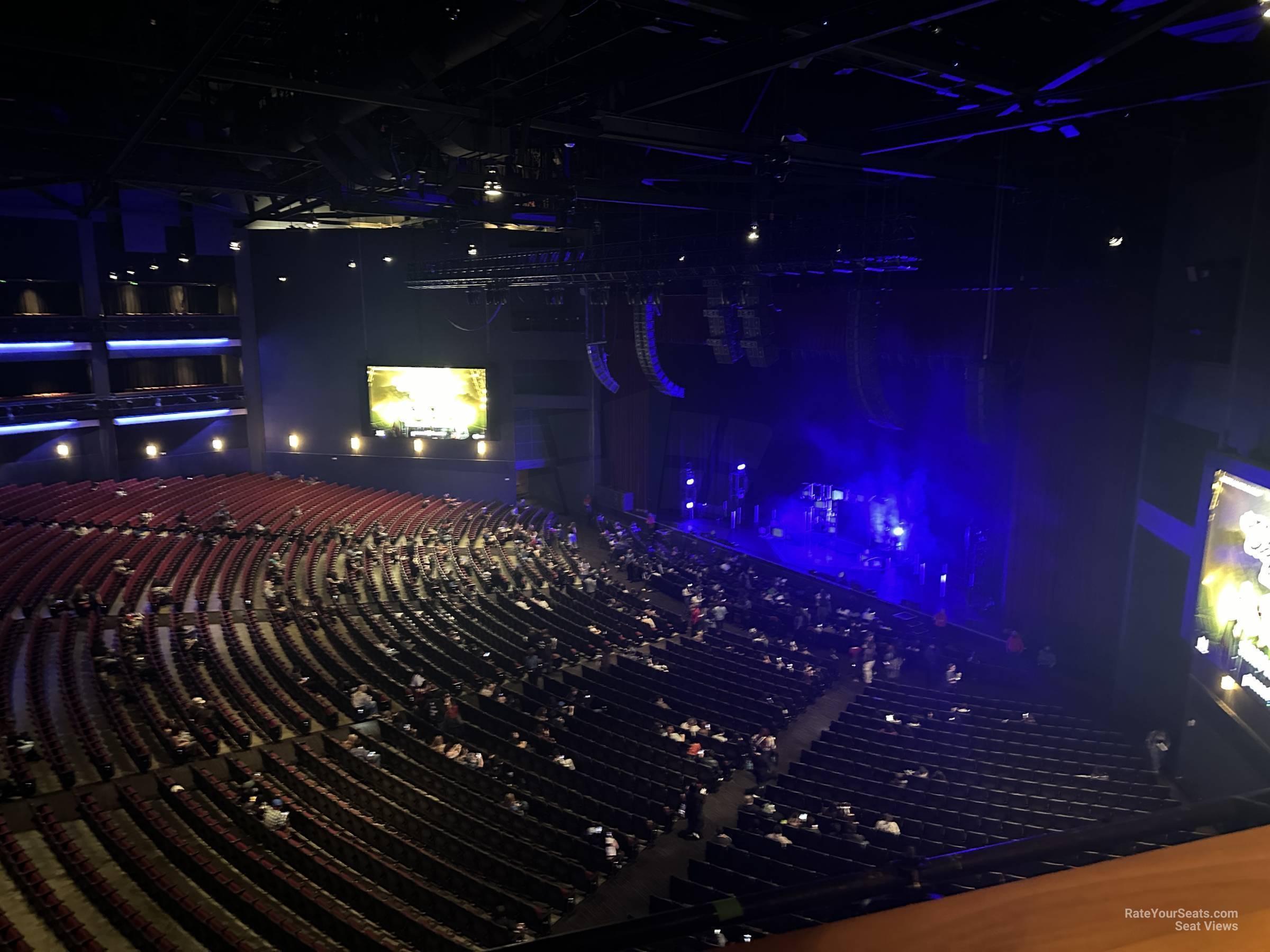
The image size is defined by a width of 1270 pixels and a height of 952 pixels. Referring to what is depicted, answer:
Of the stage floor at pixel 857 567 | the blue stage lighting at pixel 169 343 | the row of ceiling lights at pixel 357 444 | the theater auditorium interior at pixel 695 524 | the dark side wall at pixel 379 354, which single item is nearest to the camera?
the theater auditorium interior at pixel 695 524

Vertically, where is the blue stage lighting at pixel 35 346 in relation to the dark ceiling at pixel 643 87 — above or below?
below

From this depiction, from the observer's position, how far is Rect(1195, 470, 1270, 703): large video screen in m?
8.54

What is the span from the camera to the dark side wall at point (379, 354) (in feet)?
87.1

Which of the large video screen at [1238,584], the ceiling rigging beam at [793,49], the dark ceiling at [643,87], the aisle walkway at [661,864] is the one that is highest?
the dark ceiling at [643,87]

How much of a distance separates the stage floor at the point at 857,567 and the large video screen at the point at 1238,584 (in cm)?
642

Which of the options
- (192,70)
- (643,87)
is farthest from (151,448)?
(643,87)

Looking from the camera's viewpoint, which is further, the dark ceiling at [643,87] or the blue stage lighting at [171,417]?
the blue stage lighting at [171,417]

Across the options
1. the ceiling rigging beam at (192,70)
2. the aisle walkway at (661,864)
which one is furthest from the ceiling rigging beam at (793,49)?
the aisle walkway at (661,864)

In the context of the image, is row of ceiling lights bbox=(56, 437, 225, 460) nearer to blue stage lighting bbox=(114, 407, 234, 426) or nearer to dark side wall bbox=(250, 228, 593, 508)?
blue stage lighting bbox=(114, 407, 234, 426)

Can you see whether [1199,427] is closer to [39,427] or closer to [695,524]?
[695,524]

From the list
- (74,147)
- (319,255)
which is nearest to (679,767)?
(74,147)

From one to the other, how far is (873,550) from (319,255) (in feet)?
67.4

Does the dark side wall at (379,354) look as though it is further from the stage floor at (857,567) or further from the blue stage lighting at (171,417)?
the stage floor at (857,567)

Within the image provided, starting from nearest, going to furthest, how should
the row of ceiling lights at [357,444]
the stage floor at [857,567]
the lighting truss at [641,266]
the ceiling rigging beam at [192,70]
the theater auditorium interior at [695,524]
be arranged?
the ceiling rigging beam at [192,70]
the theater auditorium interior at [695,524]
the lighting truss at [641,266]
the stage floor at [857,567]
the row of ceiling lights at [357,444]
